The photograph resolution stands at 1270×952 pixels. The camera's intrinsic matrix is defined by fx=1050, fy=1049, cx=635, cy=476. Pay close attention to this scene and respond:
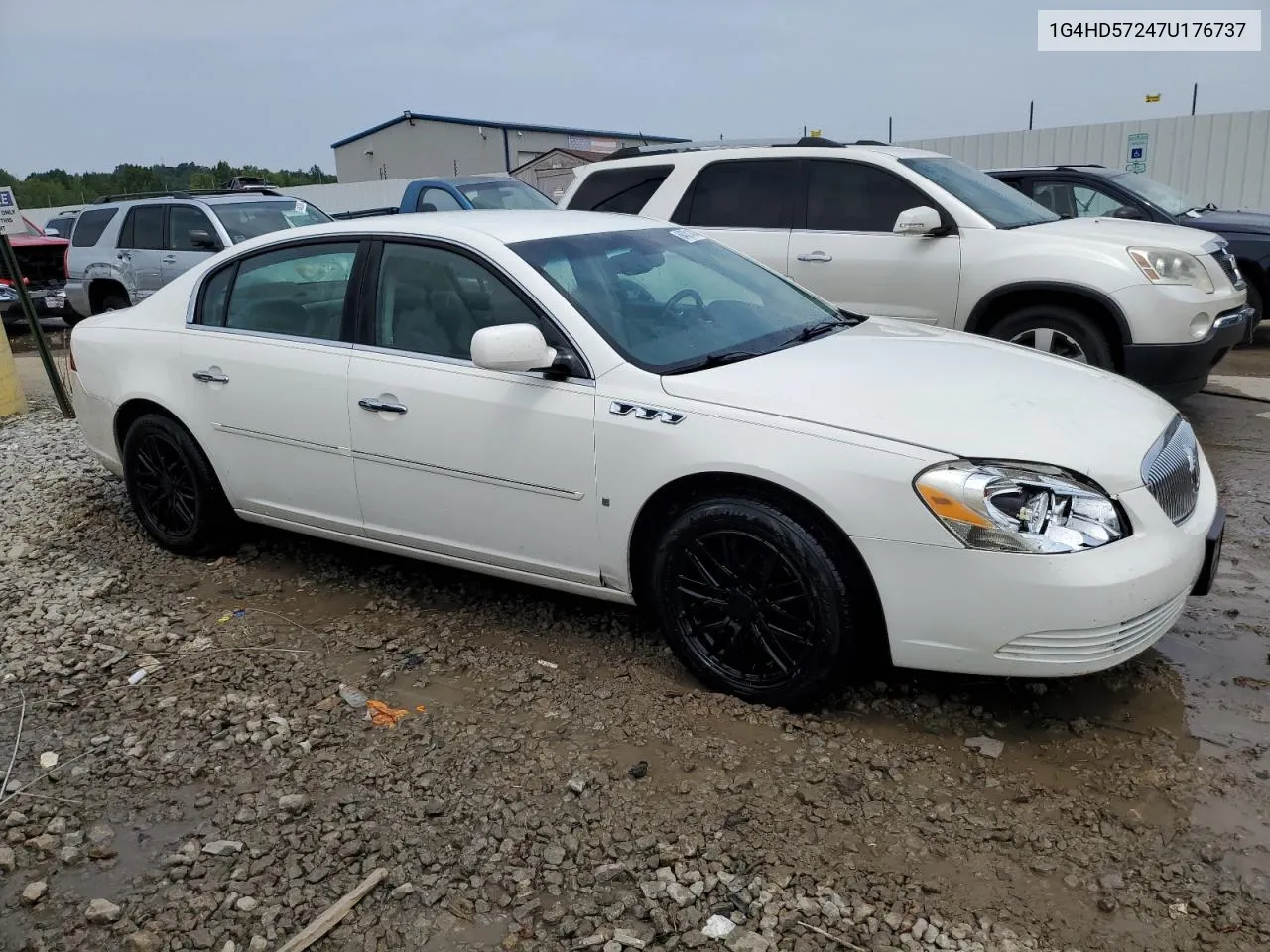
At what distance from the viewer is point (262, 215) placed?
11.4 metres

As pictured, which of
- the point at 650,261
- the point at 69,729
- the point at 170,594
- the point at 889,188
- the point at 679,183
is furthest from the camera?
the point at 679,183

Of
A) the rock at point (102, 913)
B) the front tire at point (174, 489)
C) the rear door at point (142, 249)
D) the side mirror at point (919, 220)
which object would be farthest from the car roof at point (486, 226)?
the rear door at point (142, 249)

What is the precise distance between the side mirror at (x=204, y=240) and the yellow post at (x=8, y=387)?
2.40 metres

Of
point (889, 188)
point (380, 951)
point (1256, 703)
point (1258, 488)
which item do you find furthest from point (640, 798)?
point (889, 188)

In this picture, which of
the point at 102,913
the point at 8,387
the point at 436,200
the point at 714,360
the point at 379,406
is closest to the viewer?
the point at 102,913

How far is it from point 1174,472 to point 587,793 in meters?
2.06

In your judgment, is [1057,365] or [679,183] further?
[679,183]

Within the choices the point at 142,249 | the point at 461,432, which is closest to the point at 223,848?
the point at 461,432

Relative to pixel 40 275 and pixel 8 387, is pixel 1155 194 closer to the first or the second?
pixel 8 387

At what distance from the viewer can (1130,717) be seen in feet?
10.8

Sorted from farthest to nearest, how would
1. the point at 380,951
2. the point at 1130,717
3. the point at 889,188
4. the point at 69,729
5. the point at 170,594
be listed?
the point at 889,188 < the point at 170,594 < the point at 69,729 < the point at 1130,717 < the point at 380,951

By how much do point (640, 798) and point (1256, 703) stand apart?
6.57 ft

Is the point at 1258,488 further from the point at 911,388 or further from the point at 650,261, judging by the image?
the point at 650,261

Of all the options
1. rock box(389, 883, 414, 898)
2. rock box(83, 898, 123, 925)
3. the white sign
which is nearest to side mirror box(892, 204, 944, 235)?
rock box(389, 883, 414, 898)
